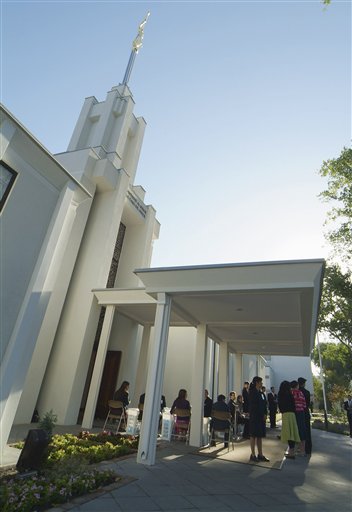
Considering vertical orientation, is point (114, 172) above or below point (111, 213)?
above

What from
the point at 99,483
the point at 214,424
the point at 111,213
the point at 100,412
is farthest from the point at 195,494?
the point at 111,213

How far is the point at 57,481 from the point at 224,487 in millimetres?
2560

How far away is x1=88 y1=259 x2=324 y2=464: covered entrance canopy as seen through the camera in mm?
6043

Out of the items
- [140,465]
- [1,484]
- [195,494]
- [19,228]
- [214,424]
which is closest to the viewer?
[1,484]

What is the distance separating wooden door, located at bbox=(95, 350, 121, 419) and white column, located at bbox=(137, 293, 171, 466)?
7207 mm

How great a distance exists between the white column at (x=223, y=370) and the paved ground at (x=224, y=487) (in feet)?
16.4

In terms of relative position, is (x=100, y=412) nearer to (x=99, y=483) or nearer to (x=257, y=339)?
(x=257, y=339)

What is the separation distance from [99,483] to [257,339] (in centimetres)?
849

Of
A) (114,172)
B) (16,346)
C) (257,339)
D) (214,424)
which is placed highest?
(114,172)

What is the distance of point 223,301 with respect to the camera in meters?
7.42

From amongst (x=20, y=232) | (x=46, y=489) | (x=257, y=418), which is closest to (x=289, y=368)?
(x=257, y=418)

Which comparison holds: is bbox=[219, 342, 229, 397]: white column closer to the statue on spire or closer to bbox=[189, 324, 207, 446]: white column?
bbox=[189, 324, 207, 446]: white column

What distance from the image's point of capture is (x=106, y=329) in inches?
422

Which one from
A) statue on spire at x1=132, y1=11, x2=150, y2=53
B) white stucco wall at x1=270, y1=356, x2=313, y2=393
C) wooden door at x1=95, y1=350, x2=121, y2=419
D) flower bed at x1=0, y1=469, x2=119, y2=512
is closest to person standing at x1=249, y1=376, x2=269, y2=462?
flower bed at x1=0, y1=469, x2=119, y2=512
